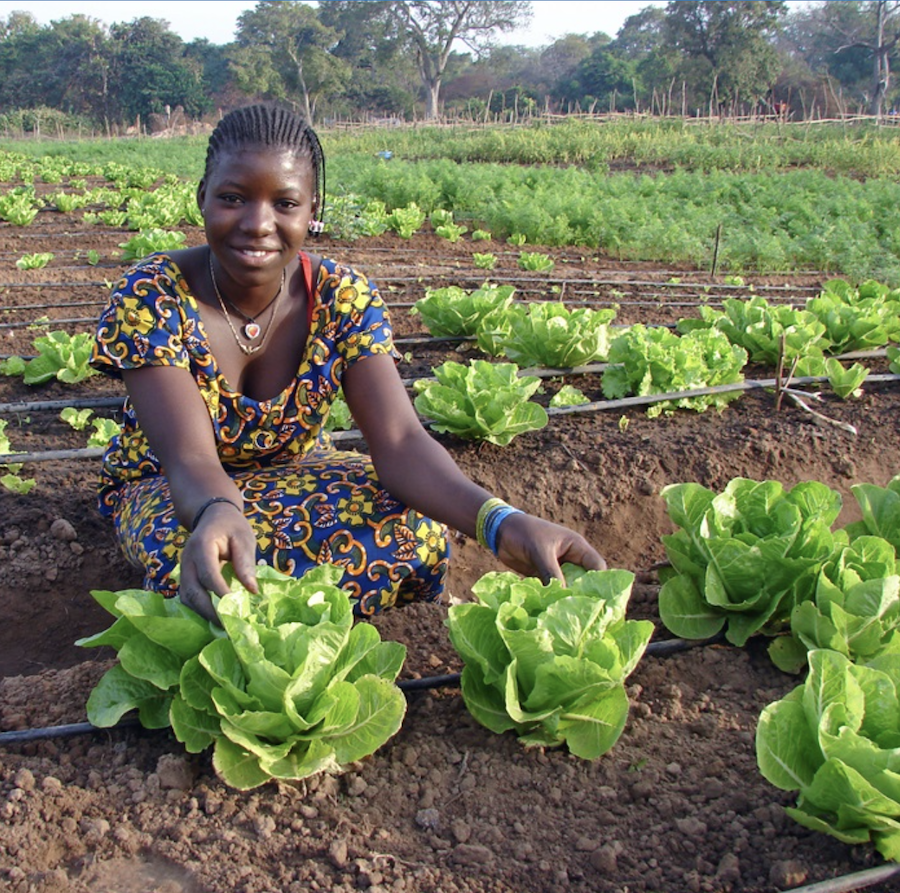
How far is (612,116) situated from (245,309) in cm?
2519

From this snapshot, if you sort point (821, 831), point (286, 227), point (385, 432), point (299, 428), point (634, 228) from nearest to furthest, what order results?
1. point (821, 831)
2. point (286, 227)
3. point (385, 432)
4. point (299, 428)
5. point (634, 228)

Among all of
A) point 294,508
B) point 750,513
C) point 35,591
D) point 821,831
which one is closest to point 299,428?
point 294,508

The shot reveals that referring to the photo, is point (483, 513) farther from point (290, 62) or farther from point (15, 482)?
point (290, 62)

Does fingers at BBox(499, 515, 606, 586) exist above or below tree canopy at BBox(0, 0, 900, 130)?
below

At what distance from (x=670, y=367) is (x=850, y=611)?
223 cm

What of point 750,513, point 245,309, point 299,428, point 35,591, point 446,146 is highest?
point 446,146

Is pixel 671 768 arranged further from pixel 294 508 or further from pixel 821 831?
pixel 294 508

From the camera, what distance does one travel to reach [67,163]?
20.3 m

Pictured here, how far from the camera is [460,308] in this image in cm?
509

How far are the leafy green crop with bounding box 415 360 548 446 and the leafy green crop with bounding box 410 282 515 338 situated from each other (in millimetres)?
1233

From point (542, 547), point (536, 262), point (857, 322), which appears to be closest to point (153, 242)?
point (536, 262)

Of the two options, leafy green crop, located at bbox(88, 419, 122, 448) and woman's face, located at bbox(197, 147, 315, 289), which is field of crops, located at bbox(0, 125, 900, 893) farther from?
woman's face, located at bbox(197, 147, 315, 289)

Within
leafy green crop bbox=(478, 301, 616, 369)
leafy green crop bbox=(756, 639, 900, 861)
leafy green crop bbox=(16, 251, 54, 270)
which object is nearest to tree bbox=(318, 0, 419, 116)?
leafy green crop bbox=(16, 251, 54, 270)

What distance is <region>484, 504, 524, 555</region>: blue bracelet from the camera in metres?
2.14
